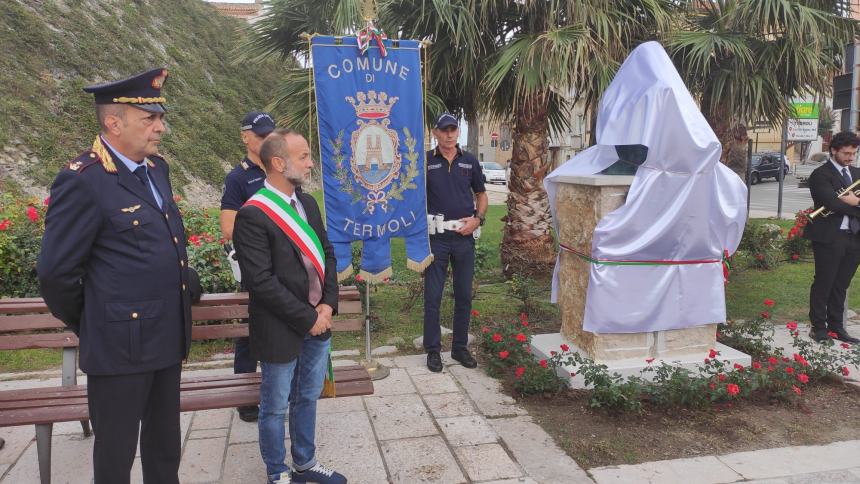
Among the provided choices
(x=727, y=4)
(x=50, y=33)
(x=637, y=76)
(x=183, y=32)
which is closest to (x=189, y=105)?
(x=50, y=33)

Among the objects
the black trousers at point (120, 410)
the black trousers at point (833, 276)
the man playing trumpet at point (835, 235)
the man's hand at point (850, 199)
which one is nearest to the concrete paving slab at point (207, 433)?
the black trousers at point (120, 410)

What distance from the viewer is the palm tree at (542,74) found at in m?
Result: 6.13

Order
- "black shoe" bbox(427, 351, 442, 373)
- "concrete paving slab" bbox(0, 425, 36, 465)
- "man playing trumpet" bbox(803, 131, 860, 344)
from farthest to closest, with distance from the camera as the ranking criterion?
"man playing trumpet" bbox(803, 131, 860, 344) → "black shoe" bbox(427, 351, 442, 373) → "concrete paving slab" bbox(0, 425, 36, 465)

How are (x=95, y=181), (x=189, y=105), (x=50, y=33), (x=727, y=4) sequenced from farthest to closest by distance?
(x=189, y=105)
(x=50, y=33)
(x=727, y=4)
(x=95, y=181)

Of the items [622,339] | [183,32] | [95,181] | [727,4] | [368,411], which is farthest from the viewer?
[183,32]

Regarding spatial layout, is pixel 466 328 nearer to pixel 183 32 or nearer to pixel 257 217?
pixel 257 217

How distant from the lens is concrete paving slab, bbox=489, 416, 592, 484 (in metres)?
3.09

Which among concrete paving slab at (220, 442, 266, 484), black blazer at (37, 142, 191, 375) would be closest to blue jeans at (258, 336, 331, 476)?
concrete paving slab at (220, 442, 266, 484)

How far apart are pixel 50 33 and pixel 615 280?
2024 cm

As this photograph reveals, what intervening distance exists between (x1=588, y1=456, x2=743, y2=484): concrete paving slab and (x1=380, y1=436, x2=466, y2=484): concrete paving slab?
750 millimetres

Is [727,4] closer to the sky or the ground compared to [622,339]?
closer to the sky

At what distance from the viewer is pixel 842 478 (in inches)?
121

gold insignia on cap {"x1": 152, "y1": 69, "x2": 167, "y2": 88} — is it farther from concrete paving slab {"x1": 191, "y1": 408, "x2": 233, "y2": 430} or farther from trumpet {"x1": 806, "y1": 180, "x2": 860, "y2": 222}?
trumpet {"x1": 806, "y1": 180, "x2": 860, "y2": 222}

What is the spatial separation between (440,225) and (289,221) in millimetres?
2057
